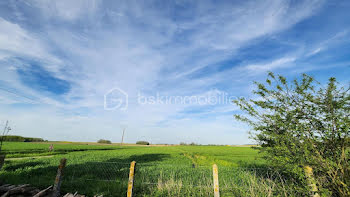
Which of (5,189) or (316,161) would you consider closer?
(316,161)

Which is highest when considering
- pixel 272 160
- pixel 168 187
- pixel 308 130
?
pixel 308 130

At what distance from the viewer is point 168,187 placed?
251 inches

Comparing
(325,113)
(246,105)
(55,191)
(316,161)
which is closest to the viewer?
(316,161)

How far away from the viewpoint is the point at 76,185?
26.6ft

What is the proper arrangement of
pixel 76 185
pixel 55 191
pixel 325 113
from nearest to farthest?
pixel 325 113 → pixel 55 191 → pixel 76 185

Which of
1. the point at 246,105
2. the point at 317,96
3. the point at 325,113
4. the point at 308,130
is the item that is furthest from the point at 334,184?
the point at 246,105

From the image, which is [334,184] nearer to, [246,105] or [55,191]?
[246,105]

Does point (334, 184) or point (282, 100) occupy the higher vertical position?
point (282, 100)

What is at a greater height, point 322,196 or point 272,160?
point 272,160

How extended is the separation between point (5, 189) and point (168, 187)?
564cm

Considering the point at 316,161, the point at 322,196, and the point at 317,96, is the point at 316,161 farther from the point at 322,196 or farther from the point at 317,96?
the point at 317,96

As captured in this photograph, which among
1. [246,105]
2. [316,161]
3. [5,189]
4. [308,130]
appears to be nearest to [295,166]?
[316,161]

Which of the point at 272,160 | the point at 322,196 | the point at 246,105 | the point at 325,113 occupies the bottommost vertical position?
the point at 322,196

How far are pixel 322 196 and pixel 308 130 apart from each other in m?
1.63
